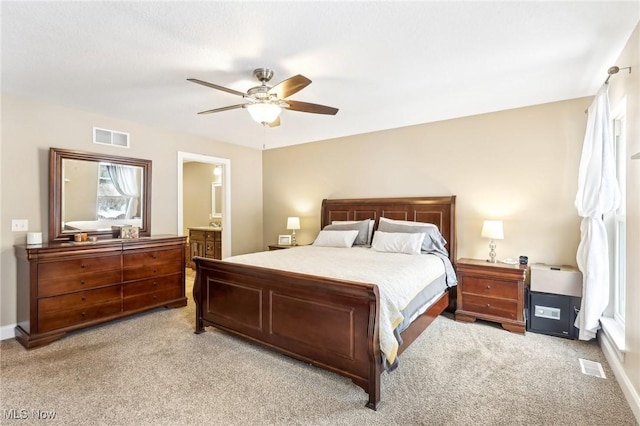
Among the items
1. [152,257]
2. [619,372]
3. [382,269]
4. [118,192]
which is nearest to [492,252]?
[619,372]

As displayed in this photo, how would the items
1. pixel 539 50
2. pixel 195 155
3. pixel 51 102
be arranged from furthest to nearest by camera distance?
1. pixel 195 155
2. pixel 51 102
3. pixel 539 50

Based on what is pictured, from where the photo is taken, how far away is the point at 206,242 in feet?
20.7

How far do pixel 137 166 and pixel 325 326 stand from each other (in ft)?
11.3

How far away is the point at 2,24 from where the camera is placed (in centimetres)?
200

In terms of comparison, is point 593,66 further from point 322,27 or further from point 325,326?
point 325,326

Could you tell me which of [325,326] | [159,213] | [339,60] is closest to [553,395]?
[325,326]

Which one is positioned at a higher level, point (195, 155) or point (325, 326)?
point (195, 155)

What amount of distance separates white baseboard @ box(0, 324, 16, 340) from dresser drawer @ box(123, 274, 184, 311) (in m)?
1.00

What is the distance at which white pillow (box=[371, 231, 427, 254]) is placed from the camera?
3672 millimetres

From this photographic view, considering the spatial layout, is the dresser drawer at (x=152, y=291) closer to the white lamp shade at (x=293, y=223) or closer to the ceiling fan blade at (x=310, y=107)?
the white lamp shade at (x=293, y=223)

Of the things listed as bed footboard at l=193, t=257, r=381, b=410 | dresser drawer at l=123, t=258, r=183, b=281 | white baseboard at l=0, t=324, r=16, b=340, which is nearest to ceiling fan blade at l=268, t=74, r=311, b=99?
bed footboard at l=193, t=257, r=381, b=410

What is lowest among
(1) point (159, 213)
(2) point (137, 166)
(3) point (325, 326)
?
(3) point (325, 326)
